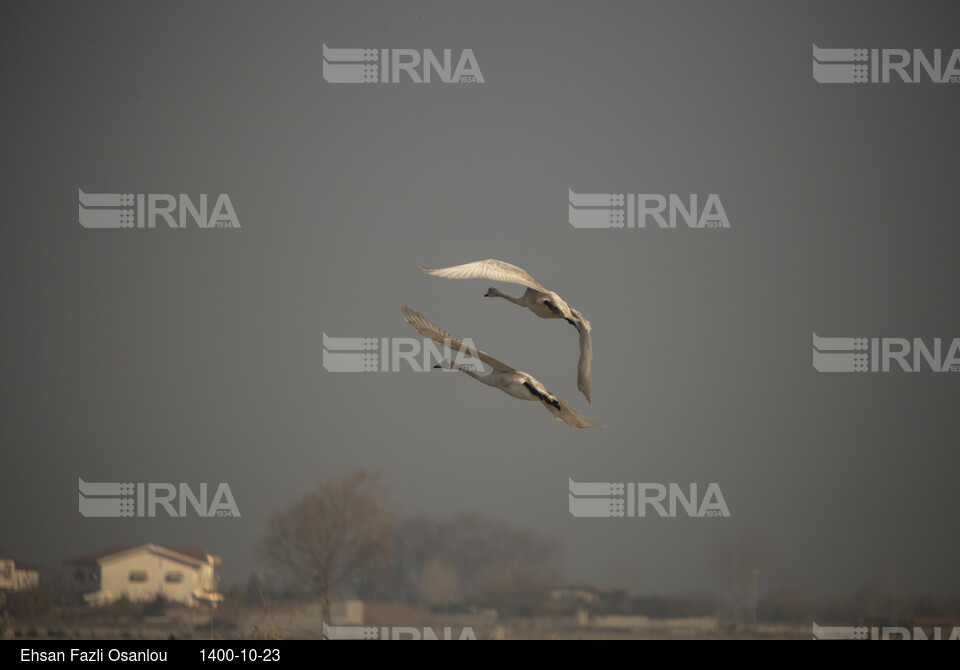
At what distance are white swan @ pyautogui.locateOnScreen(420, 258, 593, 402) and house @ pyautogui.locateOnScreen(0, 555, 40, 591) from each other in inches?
720

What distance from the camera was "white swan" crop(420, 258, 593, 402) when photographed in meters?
11.6

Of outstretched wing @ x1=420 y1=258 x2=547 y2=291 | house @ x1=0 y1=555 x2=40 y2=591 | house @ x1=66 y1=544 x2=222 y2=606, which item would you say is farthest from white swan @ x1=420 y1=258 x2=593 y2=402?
house @ x1=0 y1=555 x2=40 y2=591

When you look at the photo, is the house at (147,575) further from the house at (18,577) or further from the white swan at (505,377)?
the white swan at (505,377)

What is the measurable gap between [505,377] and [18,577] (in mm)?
18309

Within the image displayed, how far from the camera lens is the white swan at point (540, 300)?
11.6m

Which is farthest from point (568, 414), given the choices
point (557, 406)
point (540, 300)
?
point (540, 300)

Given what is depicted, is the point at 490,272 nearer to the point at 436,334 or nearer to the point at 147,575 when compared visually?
the point at 436,334

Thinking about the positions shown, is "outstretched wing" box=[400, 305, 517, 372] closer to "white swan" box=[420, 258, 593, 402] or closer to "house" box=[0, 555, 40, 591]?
"white swan" box=[420, 258, 593, 402]

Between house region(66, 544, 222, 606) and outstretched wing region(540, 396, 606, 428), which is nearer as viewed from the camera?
outstretched wing region(540, 396, 606, 428)

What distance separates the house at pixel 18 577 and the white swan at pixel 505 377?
1744 centimetres

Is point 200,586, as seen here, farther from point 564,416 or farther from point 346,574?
point 564,416
